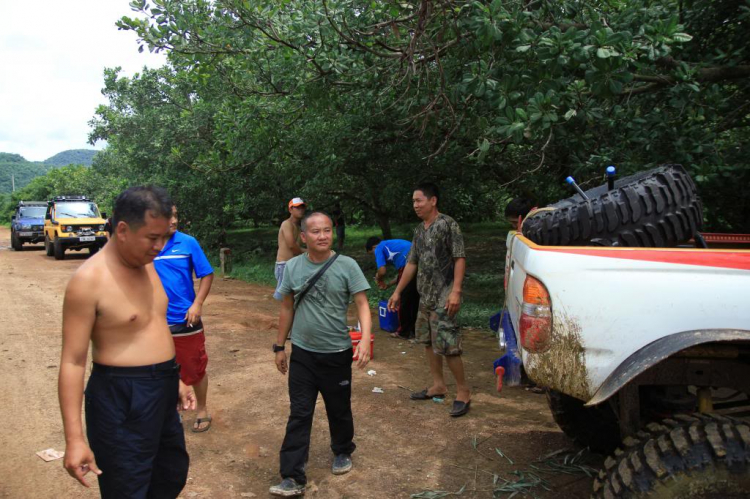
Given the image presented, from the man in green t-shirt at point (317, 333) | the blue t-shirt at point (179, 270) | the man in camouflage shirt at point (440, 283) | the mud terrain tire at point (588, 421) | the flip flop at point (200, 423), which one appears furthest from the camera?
the man in camouflage shirt at point (440, 283)

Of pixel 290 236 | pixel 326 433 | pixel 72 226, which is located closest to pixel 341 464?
pixel 326 433

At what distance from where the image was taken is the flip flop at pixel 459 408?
479 centimetres

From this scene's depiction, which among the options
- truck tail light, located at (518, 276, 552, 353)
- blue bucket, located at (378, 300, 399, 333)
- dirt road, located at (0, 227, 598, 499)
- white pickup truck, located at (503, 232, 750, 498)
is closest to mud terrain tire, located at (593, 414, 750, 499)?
white pickup truck, located at (503, 232, 750, 498)

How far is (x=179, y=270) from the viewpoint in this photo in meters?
4.33

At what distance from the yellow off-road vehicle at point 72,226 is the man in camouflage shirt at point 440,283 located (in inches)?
683

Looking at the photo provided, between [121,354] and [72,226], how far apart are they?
1954cm

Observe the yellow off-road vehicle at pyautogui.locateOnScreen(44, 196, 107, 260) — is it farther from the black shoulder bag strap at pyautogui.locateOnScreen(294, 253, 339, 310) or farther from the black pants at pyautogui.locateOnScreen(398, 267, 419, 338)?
the black shoulder bag strap at pyautogui.locateOnScreen(294, 253, 339, 310)

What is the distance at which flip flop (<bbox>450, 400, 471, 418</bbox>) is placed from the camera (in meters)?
4.79

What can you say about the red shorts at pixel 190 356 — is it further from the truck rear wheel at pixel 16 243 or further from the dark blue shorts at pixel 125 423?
the truck rear wheel at pixel 16 243

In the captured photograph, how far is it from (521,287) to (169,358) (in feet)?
5.37

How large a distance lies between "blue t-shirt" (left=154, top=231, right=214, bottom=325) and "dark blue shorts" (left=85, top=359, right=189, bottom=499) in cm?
188

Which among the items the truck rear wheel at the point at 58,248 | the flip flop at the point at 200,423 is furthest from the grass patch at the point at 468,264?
the truck rear wheel at the point at 58,248

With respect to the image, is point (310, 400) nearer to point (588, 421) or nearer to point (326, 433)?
point (326, 433)

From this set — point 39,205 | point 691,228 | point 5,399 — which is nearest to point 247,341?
point 5,399
